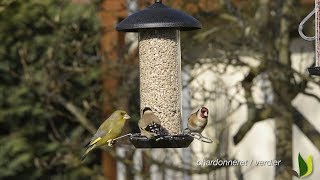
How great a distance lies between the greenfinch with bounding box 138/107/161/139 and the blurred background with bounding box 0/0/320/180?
1.70 m

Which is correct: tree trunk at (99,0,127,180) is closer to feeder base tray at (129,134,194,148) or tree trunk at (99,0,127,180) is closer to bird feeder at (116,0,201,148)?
bird feeder at (116,0,201,148)

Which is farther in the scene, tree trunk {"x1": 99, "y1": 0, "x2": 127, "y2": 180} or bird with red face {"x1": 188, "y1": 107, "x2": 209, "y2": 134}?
tree trunk {"x1": 99, "y1": 0, "x2": 127, "y2": 180}

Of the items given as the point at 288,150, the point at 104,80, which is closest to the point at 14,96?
the point at 104,80

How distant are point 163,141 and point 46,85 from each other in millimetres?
2773

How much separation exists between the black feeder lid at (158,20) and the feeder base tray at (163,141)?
48 cm

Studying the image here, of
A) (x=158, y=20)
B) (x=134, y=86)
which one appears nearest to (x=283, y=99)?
(x=134, y=86)

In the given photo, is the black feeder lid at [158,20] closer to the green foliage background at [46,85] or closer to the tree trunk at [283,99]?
the tree trunk at [283,99]

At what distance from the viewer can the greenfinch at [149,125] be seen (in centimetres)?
379

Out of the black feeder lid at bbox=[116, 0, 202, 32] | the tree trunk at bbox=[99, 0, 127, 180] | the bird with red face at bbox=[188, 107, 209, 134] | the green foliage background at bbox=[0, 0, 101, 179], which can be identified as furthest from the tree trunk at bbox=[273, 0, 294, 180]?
the black feeder lid at bbox=[116, 0, 202, 32]

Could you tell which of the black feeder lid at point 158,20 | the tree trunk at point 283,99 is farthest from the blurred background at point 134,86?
the black feeder lid at point 158,20

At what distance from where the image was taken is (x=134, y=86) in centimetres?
661

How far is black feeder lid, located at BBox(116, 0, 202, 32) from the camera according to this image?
386 cm

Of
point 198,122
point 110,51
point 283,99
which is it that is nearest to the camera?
point 198,122

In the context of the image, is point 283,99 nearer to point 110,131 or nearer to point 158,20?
point 110,131
